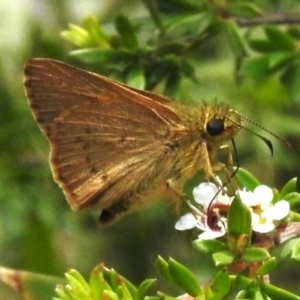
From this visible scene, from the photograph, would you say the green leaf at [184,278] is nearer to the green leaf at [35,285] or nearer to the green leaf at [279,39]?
the green leaf at [35,285]

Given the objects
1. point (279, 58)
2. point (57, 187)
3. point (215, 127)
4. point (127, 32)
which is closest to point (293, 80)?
point (279, 58)

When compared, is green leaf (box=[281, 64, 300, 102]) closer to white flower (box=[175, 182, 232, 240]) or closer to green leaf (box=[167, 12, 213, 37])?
green leaf (box=[167, 12, 213, 37])

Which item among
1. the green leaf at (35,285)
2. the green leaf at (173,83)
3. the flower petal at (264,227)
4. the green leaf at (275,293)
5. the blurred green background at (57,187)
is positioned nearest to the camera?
the green leaf at (275,293)

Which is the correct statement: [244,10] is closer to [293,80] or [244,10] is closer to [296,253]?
[293,80]

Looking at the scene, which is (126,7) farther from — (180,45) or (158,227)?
(180,45)

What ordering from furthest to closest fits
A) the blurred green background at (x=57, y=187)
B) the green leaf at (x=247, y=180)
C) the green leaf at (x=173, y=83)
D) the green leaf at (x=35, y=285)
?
the blurred green background at (x=57, y=187) → the green leaf at (x=173, y=83) → the green leaf at (x=35, y=285) → the green leaf at (x=247, y=180)

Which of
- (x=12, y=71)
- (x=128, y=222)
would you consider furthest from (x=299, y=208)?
(x=12, y=71)

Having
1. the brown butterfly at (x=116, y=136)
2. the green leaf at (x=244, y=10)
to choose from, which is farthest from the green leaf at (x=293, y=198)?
the green leaf at (x=244, y=10)
